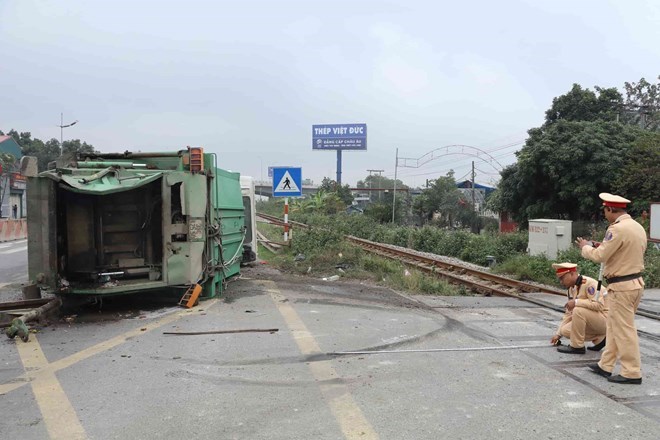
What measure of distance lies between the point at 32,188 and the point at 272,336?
379 centimetres

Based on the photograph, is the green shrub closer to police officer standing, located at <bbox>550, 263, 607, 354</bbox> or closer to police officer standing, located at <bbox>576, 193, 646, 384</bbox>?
police officer standing, located at <bbox>550, 263, 607, 354</bbox>

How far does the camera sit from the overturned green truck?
681 centimetres

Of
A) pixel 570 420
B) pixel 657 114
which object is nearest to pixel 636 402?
pixel 570 420

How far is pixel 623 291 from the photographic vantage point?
4738mm

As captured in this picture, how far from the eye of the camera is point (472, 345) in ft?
19.2

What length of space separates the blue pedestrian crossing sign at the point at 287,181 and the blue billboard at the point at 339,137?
175 feet

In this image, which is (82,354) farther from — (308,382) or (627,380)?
(627,380)

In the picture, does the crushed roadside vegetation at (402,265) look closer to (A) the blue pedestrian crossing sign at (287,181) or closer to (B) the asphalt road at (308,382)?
(A) the blue pedestrian crossing sign at (287,181)

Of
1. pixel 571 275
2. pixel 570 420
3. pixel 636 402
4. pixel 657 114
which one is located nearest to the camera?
pixel 570 420

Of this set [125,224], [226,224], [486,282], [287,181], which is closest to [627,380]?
[226,224]

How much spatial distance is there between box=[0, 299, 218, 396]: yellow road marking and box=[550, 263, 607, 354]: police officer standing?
4893 mm

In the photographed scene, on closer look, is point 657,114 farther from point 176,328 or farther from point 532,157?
point 176,328

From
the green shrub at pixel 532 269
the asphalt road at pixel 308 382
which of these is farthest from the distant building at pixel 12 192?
the asphalt road at pixel 308 382

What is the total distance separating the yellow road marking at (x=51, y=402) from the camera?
3570mm
